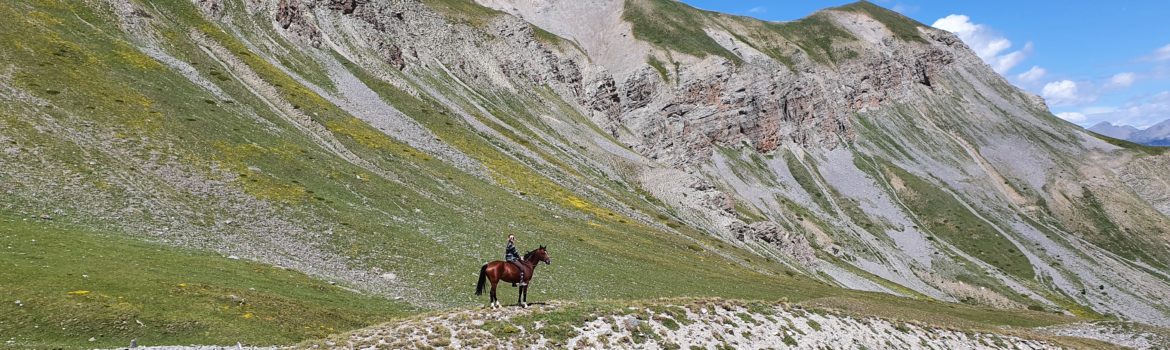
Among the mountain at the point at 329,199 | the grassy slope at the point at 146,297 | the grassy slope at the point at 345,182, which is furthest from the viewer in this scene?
the grassy slope at the point at 345,182

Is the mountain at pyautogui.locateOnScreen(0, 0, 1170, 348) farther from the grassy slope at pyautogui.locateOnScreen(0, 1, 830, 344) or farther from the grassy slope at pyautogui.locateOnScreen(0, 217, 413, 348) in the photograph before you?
the grassy slope at pyautogui.locateOnScreen(0, 1, 830, 344)

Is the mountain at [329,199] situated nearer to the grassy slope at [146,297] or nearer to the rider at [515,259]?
the grassy slope at [146,297]

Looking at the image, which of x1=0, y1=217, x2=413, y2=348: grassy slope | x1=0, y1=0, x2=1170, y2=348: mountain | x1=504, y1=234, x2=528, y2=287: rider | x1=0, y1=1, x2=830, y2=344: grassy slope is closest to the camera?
x1=0, y1=217, x2=413, y2=348: grassy slope

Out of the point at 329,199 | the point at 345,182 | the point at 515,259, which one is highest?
the point at 515,259

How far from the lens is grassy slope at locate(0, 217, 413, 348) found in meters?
23.9

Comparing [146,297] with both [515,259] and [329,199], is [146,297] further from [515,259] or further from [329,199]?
[329,199]

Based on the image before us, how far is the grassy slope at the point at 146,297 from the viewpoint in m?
23.9

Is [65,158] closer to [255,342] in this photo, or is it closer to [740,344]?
[255,342]

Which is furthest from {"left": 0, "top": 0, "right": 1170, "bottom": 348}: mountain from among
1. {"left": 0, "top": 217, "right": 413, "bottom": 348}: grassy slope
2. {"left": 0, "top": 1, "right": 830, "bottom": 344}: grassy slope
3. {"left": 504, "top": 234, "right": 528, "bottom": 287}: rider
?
{"left": 504, "top": 234, "right": 528, "bottom": 287}: rider

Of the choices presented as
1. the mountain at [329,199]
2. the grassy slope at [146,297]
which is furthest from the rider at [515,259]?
the grassy slope at [146,297]

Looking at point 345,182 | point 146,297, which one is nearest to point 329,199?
point 345,182

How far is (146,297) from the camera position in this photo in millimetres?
27391

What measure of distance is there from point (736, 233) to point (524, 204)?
48699mm

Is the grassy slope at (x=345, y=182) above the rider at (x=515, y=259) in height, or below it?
below
